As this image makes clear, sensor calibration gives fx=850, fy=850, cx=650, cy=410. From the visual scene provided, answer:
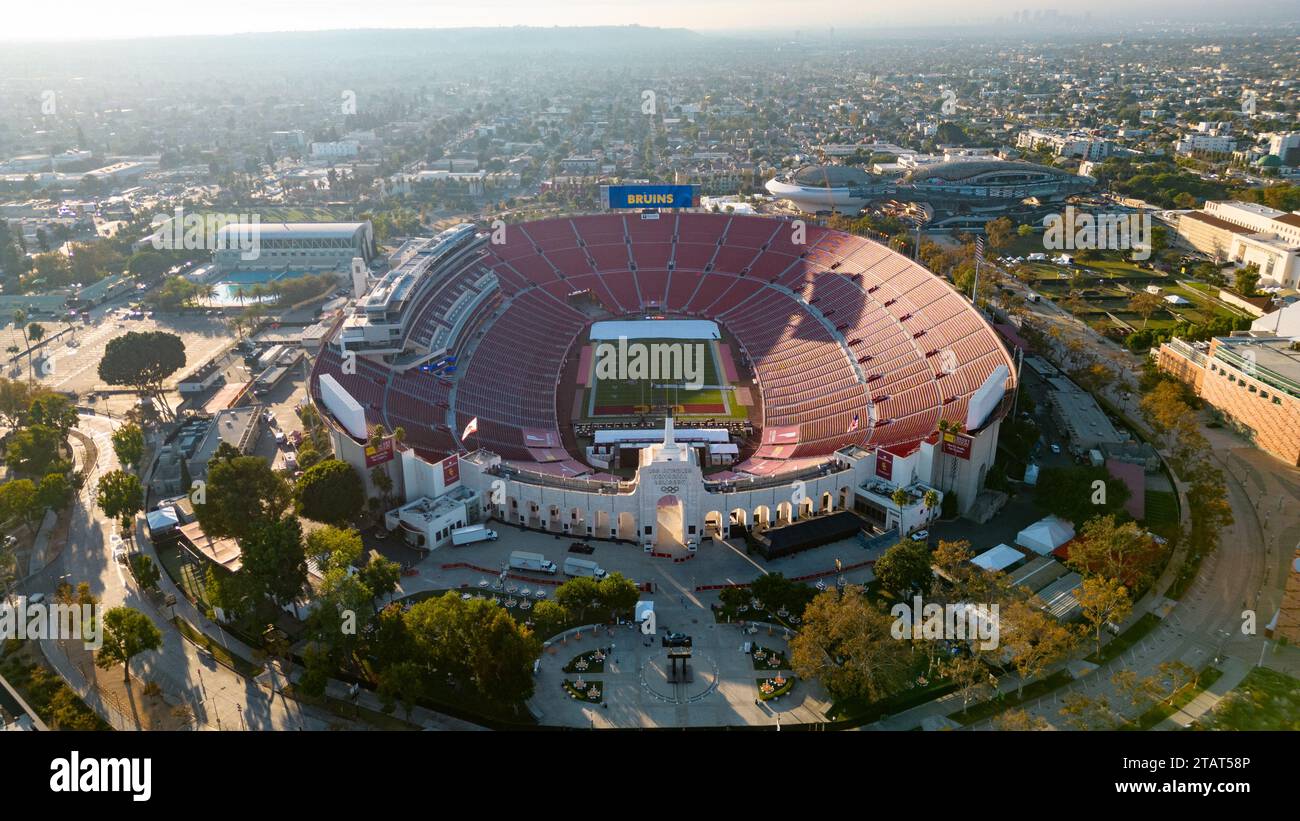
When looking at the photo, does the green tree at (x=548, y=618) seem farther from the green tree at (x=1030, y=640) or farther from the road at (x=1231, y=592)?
the green tree at (x=1030, y=640)

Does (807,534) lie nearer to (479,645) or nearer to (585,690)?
(585,690)

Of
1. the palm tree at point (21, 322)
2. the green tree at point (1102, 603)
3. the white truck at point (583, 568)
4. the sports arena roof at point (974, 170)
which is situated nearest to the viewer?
the green tree at point (1102, 603)

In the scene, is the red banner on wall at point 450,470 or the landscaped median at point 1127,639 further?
the red banner on wall at point 450,470

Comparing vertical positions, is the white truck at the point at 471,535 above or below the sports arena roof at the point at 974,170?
below

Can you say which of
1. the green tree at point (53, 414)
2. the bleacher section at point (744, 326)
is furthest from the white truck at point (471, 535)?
the green tree at point (53, 414)

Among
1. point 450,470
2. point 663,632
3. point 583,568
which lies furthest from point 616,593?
point 450,470

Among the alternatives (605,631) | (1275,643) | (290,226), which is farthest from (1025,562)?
(290,226)
